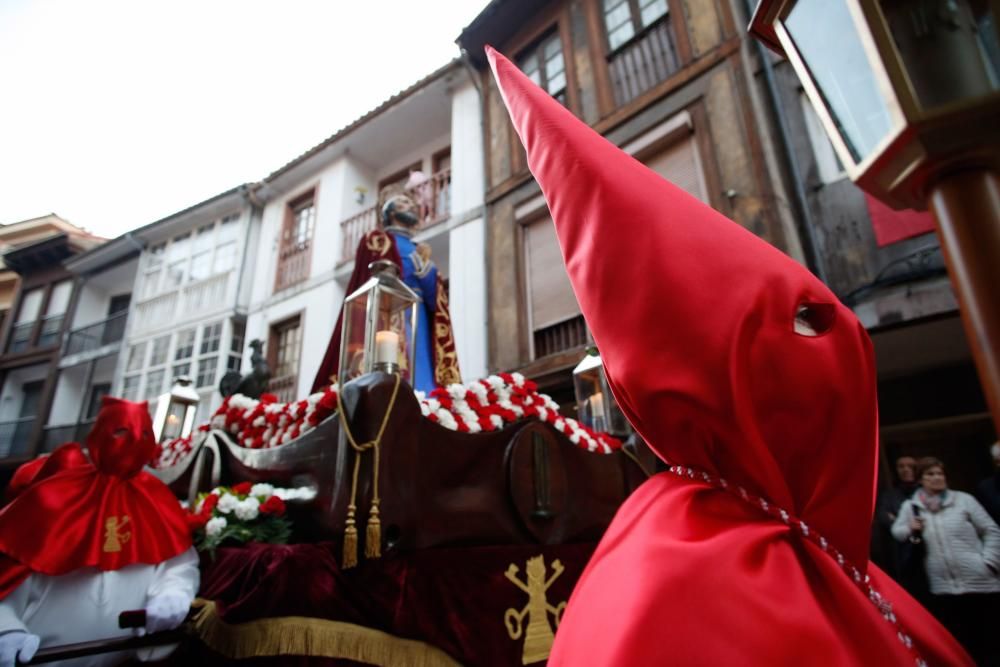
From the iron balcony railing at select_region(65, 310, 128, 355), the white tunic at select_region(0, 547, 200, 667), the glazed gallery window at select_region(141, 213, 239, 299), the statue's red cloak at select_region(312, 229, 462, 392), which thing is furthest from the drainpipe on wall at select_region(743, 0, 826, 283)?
the iron balcony railing at select_region(65, 310, 128, 355)

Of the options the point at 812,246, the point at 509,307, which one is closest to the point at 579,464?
the point at 812,246

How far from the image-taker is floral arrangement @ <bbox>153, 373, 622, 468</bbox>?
8.82 feet

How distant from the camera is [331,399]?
8.11ft

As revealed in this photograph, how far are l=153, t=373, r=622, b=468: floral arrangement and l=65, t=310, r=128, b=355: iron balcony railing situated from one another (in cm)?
1515

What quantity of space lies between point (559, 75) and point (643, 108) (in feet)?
7.50

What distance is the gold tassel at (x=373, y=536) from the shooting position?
1.94 meters

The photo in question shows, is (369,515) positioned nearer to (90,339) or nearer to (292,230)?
(292,230)

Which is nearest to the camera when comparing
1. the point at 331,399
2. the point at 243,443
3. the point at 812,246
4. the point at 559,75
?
the point at 331,399

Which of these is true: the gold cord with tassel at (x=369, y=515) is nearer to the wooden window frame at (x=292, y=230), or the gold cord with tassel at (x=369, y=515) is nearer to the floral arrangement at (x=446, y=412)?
the floral arrangement at (x=446, y=412)

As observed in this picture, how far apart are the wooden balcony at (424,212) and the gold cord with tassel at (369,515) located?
7.98 m

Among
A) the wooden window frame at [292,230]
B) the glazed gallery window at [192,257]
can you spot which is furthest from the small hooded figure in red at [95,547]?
the glazed gallery window at [192,257]

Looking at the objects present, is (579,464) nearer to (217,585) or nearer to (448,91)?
(217,585)

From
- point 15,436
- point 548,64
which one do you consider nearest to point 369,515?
point 548,64

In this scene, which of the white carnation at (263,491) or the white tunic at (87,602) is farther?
the white carnation at (263,491)
